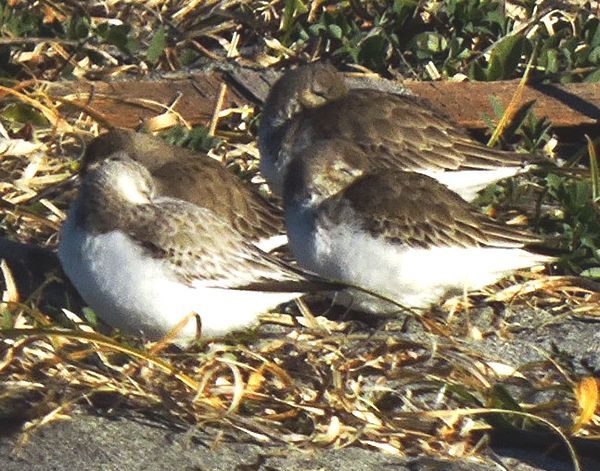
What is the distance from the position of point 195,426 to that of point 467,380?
123cm

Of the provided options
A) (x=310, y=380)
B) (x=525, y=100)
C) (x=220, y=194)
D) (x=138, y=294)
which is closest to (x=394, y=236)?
(x=220, y=194)

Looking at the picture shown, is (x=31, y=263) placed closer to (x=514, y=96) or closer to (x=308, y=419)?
(x=308, y=419)

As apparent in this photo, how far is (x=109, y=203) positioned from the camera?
21.4ft

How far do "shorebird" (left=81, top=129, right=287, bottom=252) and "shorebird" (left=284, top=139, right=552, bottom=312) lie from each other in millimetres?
250

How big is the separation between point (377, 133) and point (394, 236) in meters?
1.36

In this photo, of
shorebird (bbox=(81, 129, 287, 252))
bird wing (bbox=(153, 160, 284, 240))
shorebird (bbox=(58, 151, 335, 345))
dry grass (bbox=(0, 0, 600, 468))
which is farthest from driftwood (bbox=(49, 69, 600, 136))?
shorebird (bbox=(58, 151, 335, 345))

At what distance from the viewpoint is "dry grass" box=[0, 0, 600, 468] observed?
5680 mm

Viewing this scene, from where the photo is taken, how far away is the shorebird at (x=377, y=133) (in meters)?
8.15

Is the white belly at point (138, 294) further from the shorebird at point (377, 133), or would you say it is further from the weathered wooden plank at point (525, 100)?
the weathered wooden plank at point (525, 100)

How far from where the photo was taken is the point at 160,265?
20.6 ft

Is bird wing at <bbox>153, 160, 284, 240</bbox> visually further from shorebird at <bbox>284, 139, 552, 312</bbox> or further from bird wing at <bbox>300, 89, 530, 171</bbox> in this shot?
bird wing at <bbox>300, 89, 530, 171</bbox>

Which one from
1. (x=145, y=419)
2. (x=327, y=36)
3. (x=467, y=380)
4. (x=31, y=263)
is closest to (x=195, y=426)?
(x=145, y=419)

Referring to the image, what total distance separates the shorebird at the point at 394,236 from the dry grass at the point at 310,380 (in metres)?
0.22

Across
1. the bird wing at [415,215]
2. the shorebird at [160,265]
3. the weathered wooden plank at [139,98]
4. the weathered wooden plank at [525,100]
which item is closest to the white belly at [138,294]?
the shorebird at [160,265]
